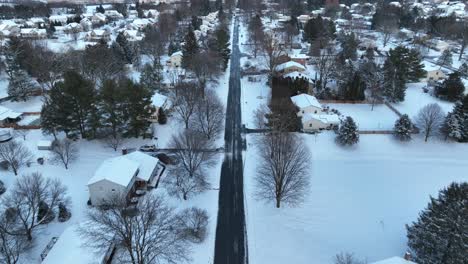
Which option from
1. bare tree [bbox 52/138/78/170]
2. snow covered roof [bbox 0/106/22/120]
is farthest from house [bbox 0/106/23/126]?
bare tree [bbox 52/138/78/170]

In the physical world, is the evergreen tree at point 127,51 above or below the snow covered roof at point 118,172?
above

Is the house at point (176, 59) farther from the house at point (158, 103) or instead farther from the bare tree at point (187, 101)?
the bare tree at point (187, 101)

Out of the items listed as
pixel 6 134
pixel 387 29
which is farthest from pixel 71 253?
pixel 387 29

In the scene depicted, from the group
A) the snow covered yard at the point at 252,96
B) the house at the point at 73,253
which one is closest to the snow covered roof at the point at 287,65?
the snow covered yard at the point at 252,96

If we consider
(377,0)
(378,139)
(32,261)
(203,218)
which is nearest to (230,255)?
(203,218)

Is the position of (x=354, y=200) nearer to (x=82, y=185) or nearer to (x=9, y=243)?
(x=82, y=185)

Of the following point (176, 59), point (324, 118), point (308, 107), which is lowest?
point (324, 118)
